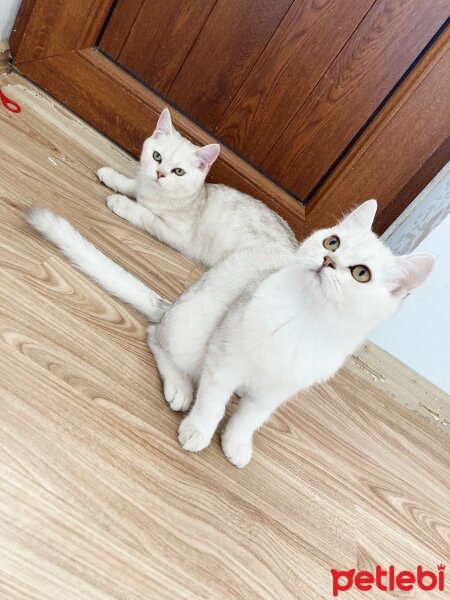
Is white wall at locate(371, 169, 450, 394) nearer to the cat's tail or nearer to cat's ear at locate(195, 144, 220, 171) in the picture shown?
cat's ear at locate(195, 144, 220, 171)

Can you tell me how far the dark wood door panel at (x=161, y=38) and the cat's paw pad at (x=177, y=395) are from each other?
1148 millimetres

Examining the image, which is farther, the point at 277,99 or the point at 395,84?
the point at 277,99

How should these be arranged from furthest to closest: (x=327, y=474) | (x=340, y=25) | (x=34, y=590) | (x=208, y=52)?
(x=208, y=52) < (x=340, y=25) < (x=327, y=474) < (x=34, y=590)

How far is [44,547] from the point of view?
686 millimetres

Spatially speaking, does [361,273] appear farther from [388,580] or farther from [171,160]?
[171,160]

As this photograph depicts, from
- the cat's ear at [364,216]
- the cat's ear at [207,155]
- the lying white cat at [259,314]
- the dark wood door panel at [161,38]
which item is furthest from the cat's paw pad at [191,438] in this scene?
the dark wood door panel at [161,38]

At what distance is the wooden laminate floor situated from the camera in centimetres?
73

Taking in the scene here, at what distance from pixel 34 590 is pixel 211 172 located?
4.81 feet

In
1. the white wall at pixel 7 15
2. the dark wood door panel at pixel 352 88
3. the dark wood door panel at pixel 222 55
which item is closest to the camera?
the dark wood door panel at pixel 352 88

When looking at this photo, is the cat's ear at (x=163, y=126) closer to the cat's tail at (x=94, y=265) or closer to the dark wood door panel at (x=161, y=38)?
Answer: the dark wood door panel at (x=161, y=38)

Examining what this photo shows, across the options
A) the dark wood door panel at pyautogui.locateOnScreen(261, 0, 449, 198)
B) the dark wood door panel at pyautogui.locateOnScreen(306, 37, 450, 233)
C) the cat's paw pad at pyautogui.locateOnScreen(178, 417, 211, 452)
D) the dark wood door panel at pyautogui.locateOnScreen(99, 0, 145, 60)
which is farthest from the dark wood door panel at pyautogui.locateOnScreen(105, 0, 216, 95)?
the cat's paw pad at pyautogui.locateOnScreen(178, 417, 211, 452)

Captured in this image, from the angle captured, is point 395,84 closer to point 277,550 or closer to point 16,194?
point 16,194

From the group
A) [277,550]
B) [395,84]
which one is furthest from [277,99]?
[277,550]

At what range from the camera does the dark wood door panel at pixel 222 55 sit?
1422mm
